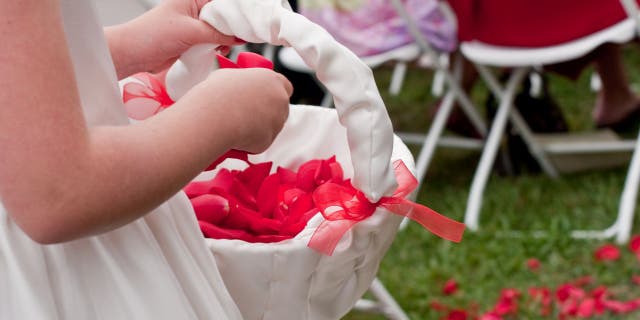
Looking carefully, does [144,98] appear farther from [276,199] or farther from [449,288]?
[449,288]

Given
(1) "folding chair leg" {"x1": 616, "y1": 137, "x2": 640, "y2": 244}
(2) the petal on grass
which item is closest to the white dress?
(2) the petal on grass

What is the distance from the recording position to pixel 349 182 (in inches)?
45.4

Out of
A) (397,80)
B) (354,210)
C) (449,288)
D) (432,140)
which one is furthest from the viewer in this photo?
(397,80)

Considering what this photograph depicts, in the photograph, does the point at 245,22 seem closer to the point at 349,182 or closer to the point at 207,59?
the point at 207,59

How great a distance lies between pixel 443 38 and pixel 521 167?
640 mm

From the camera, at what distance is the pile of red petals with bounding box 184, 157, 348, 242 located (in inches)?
43.4

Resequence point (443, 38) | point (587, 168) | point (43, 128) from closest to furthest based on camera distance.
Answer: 1. point (43, 128)
2. point (443, 38)
3. point (587, 168)

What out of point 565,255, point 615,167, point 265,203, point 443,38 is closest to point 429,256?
point 565,255

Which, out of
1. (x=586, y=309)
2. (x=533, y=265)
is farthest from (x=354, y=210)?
(x=533, y=265)

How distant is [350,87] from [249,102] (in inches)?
4.2

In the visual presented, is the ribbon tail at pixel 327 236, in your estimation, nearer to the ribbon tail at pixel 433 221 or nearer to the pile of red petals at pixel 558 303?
the ribbon tail at pixel 433 221

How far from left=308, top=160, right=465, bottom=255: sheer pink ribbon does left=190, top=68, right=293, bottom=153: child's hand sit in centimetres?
10

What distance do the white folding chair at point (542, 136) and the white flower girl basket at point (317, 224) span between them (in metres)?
1.97

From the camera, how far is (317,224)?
0.99 m
